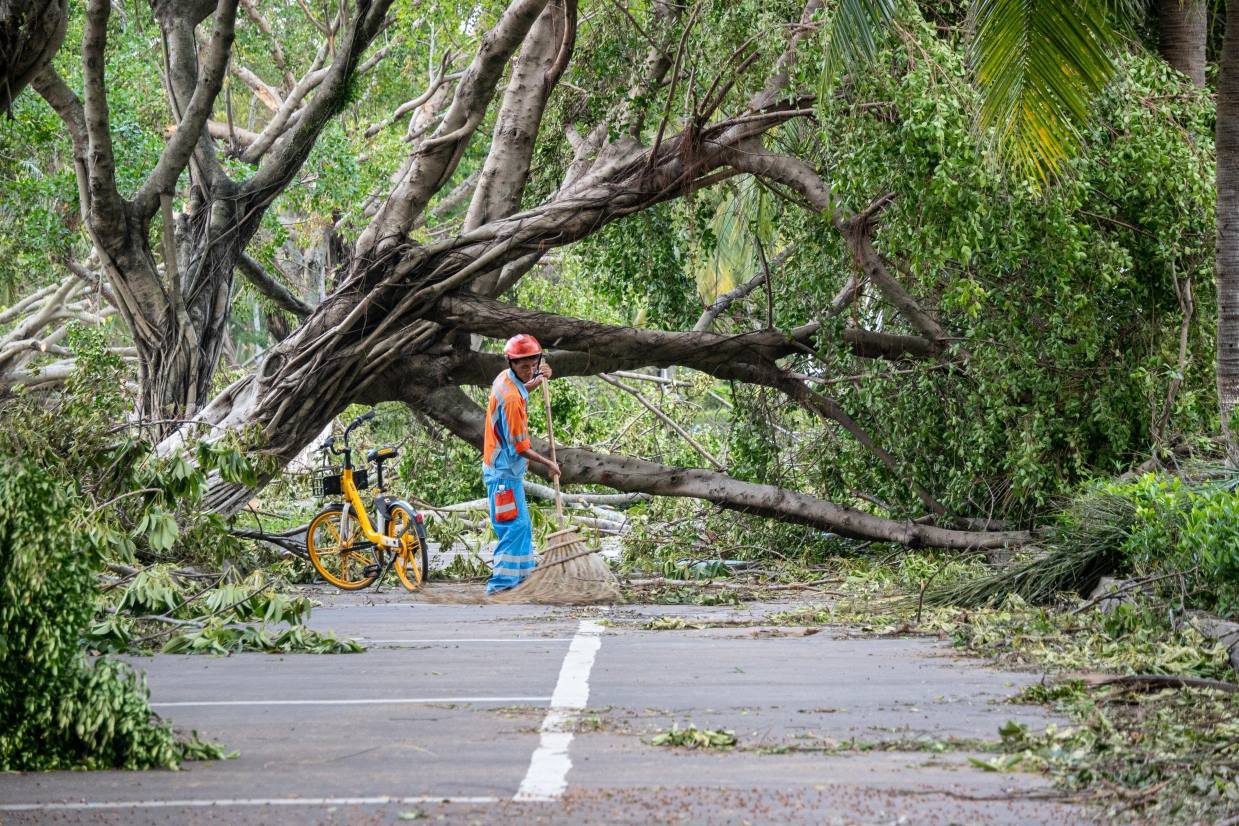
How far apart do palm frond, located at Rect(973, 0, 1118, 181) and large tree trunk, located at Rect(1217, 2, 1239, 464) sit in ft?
3.12

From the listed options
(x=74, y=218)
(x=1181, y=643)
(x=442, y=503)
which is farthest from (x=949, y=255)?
(x=74, y=218)

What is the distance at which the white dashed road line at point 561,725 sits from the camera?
16.1ft

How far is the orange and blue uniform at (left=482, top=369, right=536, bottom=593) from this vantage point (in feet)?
39.1

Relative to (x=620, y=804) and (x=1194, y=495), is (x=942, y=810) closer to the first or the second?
(x=620, y=804)

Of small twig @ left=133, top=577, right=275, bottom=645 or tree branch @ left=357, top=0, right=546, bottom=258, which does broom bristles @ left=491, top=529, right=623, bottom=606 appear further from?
tree branch @ left=357, top=0, right=546, bottom=258

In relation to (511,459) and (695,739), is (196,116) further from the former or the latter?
(695,739)

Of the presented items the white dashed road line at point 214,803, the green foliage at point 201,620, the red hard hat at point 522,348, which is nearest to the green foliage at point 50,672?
the white dashed road line at point 214,803

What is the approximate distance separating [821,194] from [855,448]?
2.82 metres

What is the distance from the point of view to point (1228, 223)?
10.3 m

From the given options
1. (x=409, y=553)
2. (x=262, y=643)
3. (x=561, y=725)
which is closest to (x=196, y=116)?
(x=409, y=553)

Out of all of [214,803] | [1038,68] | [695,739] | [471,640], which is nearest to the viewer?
[214,803]

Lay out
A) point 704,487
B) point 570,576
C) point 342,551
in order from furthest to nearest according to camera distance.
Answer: point 704,487 < point 342,551 < point 570,576

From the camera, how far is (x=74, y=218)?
2164cm

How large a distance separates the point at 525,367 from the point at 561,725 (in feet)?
20.7
